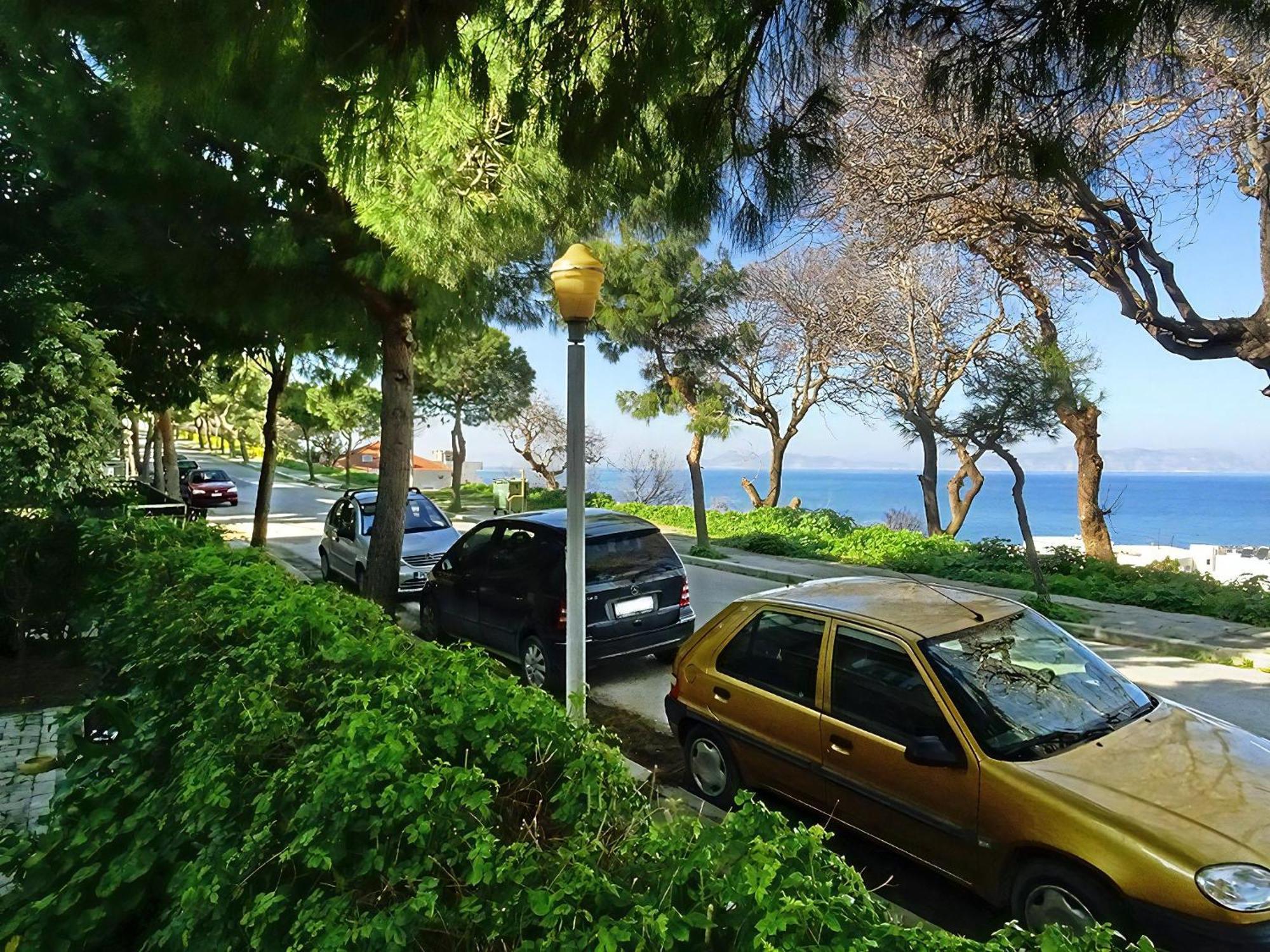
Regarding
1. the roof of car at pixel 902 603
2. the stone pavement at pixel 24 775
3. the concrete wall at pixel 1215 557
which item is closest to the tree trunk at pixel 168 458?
the stone pavement at pixel 24 775

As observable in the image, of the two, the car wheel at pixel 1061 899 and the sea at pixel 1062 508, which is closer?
the car wheel at pixel 1061 899

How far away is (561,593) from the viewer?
720 cm

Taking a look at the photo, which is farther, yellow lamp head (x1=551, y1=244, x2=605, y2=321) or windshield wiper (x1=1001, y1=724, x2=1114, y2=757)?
yellow lamp head (x1=551, y1=244, x2=605, y2=321)

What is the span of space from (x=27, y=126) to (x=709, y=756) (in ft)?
34.4

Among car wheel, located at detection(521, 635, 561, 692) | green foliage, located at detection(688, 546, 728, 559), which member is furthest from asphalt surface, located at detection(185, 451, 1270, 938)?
green foliage, located at detection(688, 546, 728, 559)

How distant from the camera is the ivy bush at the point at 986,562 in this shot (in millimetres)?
11039

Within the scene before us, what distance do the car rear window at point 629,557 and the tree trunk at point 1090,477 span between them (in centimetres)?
1154

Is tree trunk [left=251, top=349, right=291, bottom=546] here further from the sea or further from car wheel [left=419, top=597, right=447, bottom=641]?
the sea

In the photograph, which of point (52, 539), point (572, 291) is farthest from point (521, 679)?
point (52, 539)

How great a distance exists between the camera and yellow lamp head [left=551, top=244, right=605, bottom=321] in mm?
5430

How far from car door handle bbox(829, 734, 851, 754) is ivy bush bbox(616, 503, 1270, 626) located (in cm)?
912

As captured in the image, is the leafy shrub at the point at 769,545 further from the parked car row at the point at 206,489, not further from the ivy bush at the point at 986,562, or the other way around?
the parked car row at the point at 206,489

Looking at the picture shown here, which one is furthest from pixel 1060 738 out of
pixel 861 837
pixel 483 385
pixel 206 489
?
pixel 206 489

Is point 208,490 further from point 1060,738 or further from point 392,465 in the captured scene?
point 1060,738
